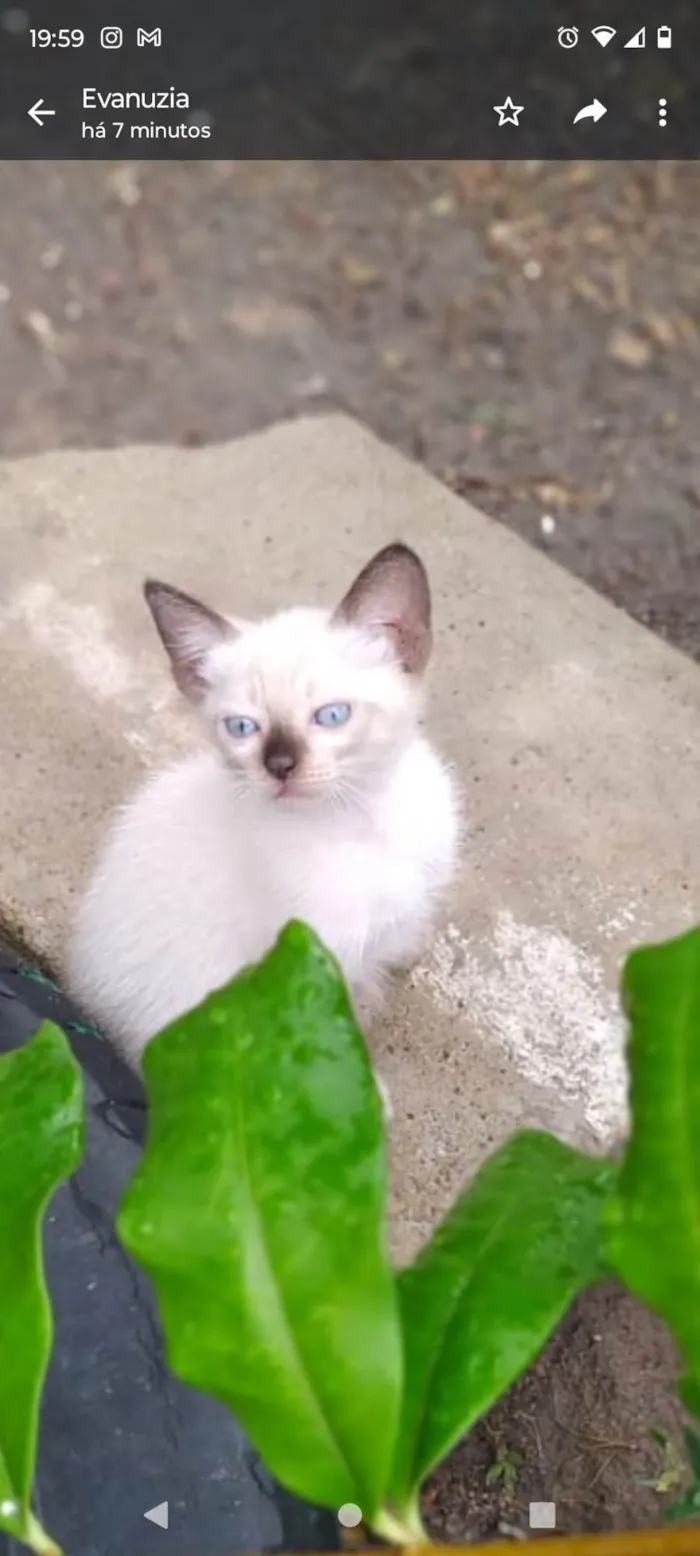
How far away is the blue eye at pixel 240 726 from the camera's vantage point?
1.01 meters

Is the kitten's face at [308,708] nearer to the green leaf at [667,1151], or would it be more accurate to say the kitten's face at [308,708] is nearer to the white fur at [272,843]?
the white fur at [272,843]

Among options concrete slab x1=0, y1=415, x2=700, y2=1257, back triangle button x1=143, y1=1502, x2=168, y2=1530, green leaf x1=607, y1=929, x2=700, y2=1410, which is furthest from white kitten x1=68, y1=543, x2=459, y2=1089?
green leaf x1=607, y1=929, x2=700, y2=1410

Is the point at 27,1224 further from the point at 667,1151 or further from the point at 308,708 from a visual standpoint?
the point at 308,708

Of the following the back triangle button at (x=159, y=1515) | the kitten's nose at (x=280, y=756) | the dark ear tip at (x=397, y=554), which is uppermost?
the dark ear tip at (x=397, y=554)

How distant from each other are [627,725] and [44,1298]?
3.67 feet

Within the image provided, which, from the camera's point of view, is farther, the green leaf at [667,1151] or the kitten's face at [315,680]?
the kitten's face at [315,680]

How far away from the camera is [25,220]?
255cm

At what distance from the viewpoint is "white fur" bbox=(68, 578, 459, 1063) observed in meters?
1.01

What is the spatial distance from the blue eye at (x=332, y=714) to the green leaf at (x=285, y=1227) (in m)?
0.56
